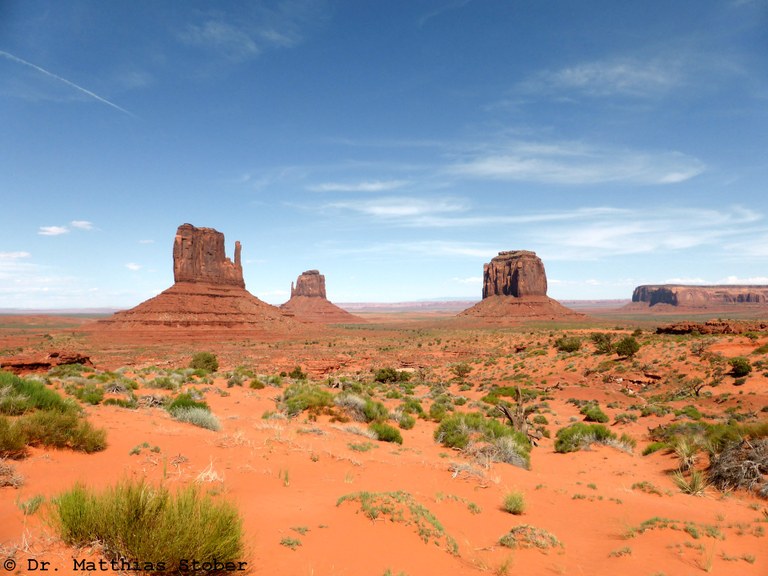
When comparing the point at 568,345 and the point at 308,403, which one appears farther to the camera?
the point at 568,345

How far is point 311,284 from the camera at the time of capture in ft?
575

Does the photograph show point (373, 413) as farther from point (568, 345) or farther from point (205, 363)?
point (568, 345)

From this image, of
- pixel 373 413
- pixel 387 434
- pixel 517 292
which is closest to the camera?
pixel 387 434

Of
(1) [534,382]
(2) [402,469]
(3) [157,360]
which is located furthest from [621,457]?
(3) [157,360]

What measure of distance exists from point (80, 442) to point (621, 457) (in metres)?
15.8

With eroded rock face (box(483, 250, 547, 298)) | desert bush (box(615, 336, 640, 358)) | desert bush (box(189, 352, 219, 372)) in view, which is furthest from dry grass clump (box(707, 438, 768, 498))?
eroded rock face (box(483, 250, 547, 298))

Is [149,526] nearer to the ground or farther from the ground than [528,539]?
farther from the ground

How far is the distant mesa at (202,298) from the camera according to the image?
260 ft

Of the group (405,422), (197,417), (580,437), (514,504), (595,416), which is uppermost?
(197,417)

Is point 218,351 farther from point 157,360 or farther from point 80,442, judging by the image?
point 80,442

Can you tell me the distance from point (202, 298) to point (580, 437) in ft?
290

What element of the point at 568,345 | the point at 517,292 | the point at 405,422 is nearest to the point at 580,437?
the point at 405,422

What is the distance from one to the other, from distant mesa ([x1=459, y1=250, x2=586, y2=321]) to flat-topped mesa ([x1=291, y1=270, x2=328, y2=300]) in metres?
71.2

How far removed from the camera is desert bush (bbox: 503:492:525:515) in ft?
25.2
